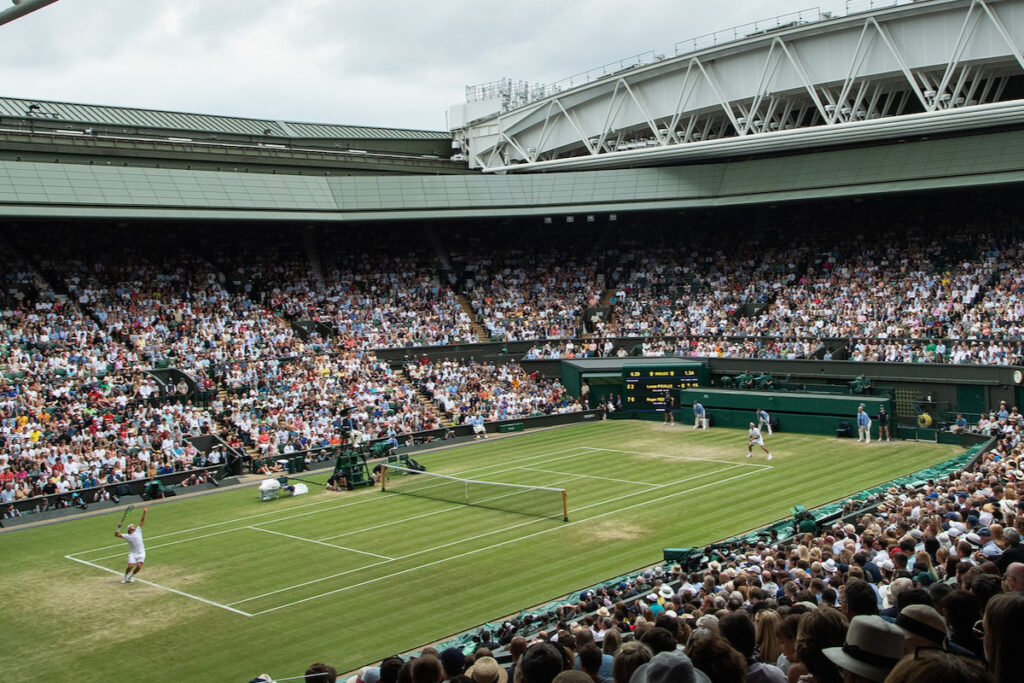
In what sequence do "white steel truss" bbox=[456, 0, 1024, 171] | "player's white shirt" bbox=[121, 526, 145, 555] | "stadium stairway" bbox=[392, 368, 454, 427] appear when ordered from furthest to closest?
"stadium stairway" bbox=[392, 368, 454, 427] < "white steel truss" bbox=[456, 0, 1024, 171] < "player's white shirt" bbox=[121, 526, 145, 555]

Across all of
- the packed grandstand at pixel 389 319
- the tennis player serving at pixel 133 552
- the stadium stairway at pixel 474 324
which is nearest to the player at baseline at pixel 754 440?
the packed grandstand at pixel 389 319

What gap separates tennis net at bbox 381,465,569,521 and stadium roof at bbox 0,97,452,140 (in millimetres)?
32767

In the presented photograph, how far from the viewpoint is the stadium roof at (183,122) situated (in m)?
53.1

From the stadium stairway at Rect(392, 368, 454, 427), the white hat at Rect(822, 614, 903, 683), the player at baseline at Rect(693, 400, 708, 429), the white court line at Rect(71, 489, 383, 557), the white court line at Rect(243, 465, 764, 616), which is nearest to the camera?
the white hat at Rect(822, 614, 903, 683)

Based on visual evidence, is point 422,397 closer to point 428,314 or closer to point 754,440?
point 428,314

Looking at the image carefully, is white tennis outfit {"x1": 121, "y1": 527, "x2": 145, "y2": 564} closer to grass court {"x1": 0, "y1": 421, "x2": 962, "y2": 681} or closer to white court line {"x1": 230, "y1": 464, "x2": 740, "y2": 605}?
grass court {"x1": 0, "y1": 421, "x2": 962, "y2": 681}

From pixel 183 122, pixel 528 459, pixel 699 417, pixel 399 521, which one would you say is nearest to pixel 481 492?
pixel 399 521

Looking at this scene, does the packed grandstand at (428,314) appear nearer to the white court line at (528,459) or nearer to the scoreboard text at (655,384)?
the scoreboard text at (655,384)

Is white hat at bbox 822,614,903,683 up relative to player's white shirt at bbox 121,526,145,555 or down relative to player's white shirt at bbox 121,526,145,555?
up

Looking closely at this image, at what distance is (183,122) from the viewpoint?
58.2 metres

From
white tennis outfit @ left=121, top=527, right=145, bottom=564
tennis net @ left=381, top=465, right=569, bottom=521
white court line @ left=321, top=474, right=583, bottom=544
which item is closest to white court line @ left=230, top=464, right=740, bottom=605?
white court line @ left=321, top=474, right=583, bottom=544

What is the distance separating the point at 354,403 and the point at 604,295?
20.5 metres

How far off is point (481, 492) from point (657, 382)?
18809mm

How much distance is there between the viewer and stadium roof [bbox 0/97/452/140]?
A: 53125 mm
